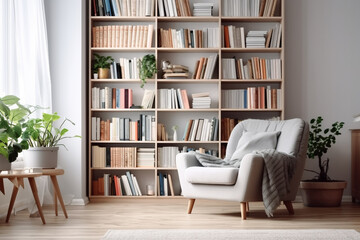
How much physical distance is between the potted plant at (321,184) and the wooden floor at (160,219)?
14 centimetres

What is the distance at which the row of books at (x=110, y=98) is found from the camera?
6.29 m

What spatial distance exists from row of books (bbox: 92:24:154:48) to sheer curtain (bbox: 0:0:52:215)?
74cm

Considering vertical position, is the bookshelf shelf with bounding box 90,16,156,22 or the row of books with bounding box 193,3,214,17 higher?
the row of books with bounding box 193,3,214,17

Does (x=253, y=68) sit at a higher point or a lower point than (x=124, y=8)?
lower

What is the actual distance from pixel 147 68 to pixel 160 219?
195 centimetres

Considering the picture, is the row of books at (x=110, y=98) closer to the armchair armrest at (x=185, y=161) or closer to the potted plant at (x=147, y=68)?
the potted plant at (x=147, y=68)

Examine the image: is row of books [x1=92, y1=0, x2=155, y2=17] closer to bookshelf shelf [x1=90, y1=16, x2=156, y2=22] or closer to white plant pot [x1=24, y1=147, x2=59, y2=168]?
bookshelf shelf [x1=90, y1=16, x2=156, y2=22]

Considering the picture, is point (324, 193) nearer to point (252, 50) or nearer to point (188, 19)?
point (252, 50)

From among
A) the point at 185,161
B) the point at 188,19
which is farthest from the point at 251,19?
the point at 185,161

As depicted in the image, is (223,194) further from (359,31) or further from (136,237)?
(359,31)

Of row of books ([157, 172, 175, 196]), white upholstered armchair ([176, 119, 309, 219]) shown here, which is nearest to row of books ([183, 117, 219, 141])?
row of books ([157, 172, 175, 196])

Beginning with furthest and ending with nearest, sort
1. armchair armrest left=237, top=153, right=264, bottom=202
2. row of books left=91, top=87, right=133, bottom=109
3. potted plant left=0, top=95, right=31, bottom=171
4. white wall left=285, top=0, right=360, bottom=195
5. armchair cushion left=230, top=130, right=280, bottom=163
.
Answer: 1. white wall left=285, top=0, right=360, bottom=195
2. row of books left=91, top=87, right=133, bottom=109
3. armchair cushion left=230, top=130, right=280, bottom=163
4. armchair armrest left=237, top=153, right=264, bottom=202
5. potted plant left=0, top=95, right=31, bottom=171

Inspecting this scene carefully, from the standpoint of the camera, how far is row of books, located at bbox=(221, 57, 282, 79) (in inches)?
245

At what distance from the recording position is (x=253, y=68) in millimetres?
6230
